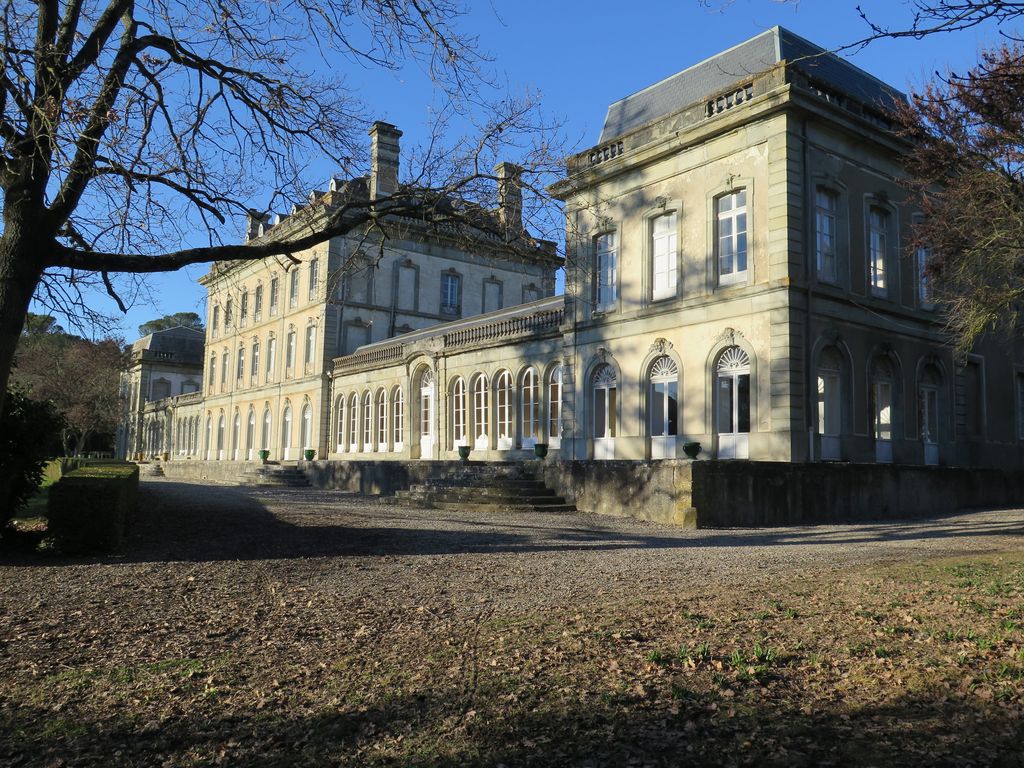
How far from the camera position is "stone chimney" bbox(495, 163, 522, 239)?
9148mm

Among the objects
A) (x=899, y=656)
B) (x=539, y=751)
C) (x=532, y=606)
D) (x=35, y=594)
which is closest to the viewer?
(x=539, y=751)

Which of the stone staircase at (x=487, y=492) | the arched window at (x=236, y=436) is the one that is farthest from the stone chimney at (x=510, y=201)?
the arched window at (x=236, y=436)

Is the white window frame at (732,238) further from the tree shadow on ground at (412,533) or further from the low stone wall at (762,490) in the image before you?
the tree shadow on ground at (412,533)

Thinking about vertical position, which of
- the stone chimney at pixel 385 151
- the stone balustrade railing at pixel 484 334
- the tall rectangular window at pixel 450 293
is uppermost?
the stone chimney at pixel 385 151

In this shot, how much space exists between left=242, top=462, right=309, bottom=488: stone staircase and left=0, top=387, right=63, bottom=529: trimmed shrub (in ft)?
54.6

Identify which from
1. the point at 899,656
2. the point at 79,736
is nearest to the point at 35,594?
the point at 79,736

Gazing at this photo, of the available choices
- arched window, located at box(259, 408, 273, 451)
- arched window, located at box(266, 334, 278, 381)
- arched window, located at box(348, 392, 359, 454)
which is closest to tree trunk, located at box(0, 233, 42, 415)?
arched window, located at box(348, 392, 359, 454)

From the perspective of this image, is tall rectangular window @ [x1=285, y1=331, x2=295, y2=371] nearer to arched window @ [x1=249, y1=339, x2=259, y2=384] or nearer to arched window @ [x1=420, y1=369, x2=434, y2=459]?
arched window @ [x1=249, y1=339, x2=259, y2=384]

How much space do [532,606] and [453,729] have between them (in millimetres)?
2393

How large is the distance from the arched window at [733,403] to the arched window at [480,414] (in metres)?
9.02

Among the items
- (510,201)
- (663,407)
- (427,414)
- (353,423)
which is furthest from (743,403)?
(353,423)

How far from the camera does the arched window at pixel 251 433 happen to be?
1618 inches

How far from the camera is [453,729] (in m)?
3.23

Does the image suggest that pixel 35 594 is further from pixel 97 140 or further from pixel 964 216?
pixel 964 216
